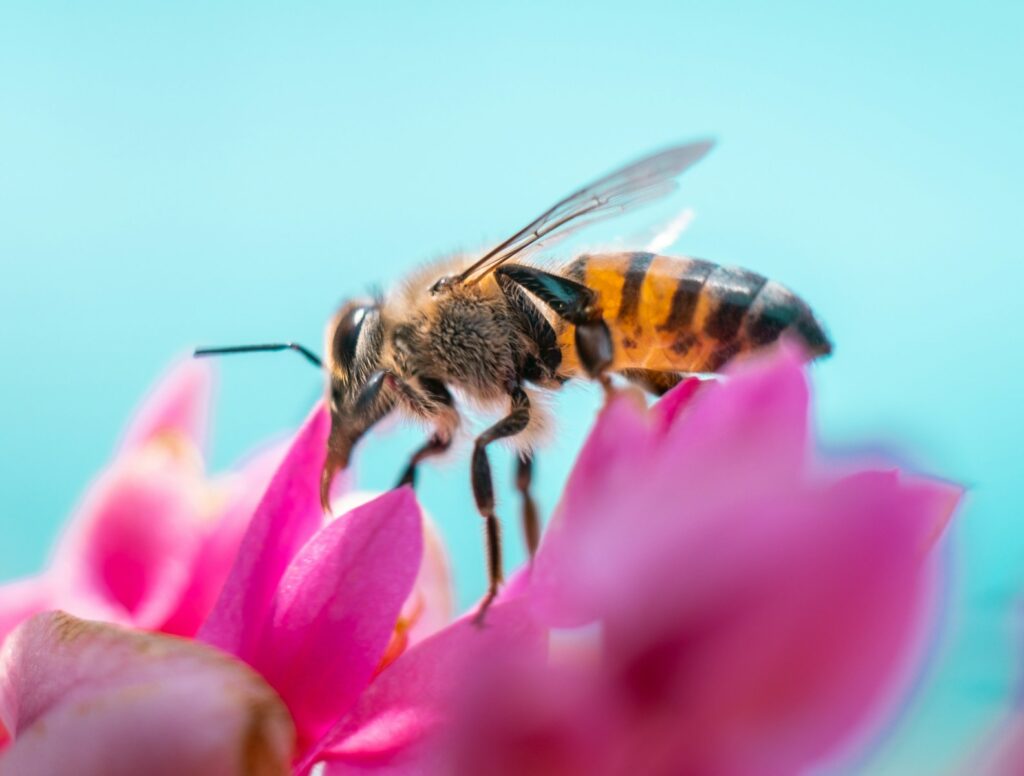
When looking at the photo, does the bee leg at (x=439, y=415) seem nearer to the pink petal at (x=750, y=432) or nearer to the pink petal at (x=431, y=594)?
the pink petal at (x=431, y=594)

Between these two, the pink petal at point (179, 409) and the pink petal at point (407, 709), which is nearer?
the pink petal at point (407, 709)

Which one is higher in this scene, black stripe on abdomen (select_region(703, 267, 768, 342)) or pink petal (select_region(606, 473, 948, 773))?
pink petal (select_region(606, 473, 948, 773))

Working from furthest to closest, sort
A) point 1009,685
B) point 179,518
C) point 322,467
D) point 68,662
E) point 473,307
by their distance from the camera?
1. point 473,307
2. point 179,518
3. point 322,467
4. point 68,662
5. point 1009,685

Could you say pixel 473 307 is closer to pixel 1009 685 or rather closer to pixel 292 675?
pixel 292 675

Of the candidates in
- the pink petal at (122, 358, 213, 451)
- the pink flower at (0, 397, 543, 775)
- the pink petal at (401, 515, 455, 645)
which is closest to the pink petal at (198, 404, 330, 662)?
the pink flower at (0, 397, 543, 775)

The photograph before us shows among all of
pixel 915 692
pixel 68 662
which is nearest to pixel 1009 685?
pixel 915 692

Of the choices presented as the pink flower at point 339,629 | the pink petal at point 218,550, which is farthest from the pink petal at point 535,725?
the pink petal at point 218,550

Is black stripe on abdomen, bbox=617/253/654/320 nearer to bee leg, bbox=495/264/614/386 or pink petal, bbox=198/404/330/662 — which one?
bee leg, bbox=495/264/614/386
